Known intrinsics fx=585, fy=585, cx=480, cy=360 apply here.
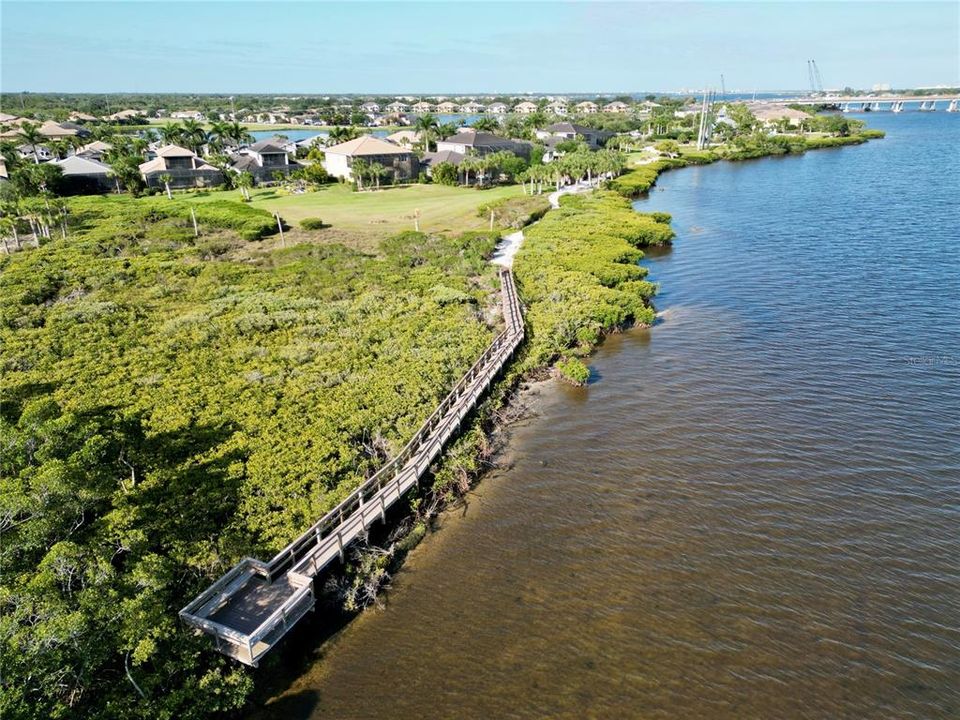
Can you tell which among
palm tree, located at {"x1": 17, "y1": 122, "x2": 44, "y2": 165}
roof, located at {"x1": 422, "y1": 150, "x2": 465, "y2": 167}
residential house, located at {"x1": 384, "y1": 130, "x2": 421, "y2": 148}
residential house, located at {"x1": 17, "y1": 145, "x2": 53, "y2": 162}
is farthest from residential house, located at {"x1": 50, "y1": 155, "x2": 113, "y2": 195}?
residential house, located at {"x1": 384, "y1": 130, "x2": 421, "y2": 148}

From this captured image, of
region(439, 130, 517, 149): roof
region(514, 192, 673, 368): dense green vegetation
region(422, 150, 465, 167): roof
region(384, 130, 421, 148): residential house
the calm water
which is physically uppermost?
region(384, 130, 421, 148): residential house

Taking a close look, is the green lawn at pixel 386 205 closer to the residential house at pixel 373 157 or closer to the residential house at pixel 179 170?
the residential house at pixel 373 157

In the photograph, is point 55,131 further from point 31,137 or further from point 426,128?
point 426,128

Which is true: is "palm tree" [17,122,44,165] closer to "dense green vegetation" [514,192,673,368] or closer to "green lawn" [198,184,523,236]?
"green lawn" [198,184,523,236]

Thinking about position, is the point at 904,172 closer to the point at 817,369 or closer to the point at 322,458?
the point at 817,369

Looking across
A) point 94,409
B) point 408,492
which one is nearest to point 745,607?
point 408,492

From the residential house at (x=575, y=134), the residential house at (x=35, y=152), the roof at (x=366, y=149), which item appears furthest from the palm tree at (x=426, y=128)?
the residential house at (x=35, y=152)
